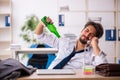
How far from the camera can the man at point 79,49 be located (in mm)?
2197

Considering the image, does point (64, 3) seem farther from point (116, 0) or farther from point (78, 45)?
point (78, 45)

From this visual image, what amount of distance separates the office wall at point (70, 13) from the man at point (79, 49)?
3174mm

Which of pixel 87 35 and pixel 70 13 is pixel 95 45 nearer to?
pixel 87 35

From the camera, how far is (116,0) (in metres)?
5.59

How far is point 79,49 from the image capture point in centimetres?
239

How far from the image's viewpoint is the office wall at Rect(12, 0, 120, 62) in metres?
5.77

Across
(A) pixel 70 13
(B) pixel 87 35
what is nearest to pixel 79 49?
(B) pixel 87 35

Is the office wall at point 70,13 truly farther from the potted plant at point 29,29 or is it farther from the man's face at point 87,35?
the man's face at point 87,35

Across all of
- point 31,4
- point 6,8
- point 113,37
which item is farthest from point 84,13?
point 6,8

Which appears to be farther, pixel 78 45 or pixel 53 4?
pixel 53 4

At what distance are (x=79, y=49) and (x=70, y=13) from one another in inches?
139

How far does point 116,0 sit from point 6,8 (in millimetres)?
2540

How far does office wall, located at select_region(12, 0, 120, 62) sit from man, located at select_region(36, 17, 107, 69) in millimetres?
3174

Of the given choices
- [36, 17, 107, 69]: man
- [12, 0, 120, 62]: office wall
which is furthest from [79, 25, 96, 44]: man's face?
[12, 0, 120, 62]: office wall
